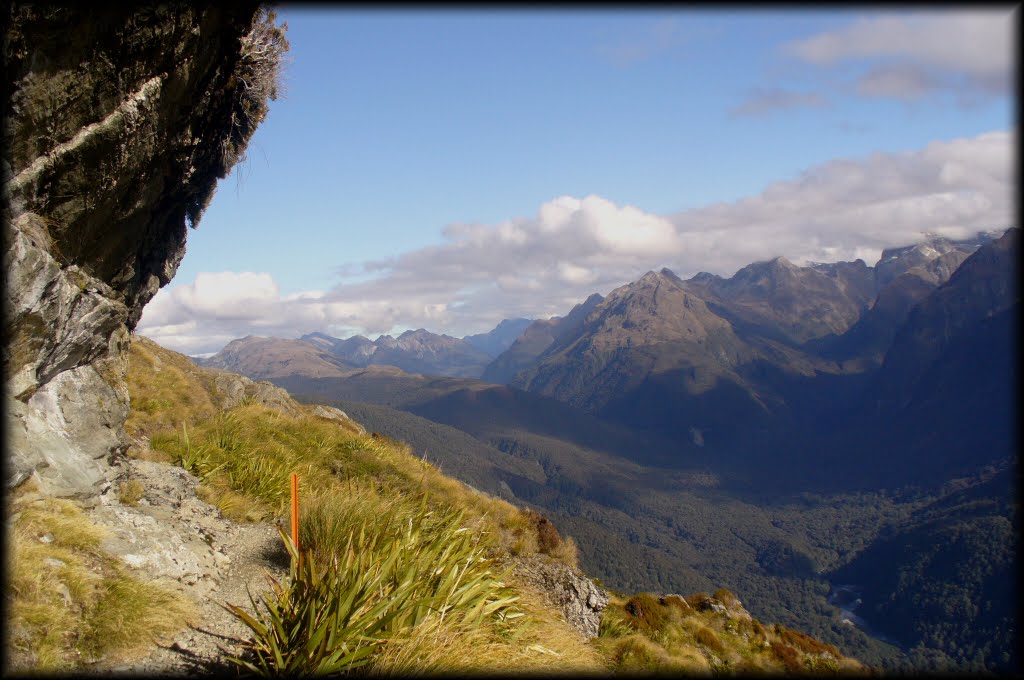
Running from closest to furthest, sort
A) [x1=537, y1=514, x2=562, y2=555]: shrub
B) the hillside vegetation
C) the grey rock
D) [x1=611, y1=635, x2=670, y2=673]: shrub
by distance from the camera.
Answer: the hillside vegetation, [x1=611, y1=635, x2=670, y2=673]: shrub, [x1=537, y1=514, x2=562, y2=555]: shrub, the grey rock

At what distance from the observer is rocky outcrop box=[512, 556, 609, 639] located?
34.4 feet

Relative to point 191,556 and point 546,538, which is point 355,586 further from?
point 546,538

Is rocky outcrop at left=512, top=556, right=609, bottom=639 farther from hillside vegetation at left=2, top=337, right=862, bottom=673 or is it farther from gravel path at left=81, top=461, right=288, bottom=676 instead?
gravel path at left=81, top=461, right=288, bottom=676

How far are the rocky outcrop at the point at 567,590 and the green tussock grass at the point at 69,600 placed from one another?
5.82m

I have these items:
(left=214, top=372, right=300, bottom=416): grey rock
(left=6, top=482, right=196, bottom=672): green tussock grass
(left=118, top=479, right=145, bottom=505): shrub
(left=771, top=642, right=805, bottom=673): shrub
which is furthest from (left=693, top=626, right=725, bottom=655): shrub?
(left=214, top=372, right=300, bottom=416): grey rock

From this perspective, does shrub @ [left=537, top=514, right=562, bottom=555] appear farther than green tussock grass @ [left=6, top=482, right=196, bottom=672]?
Yes

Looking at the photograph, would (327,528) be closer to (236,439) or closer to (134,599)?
(134,599)

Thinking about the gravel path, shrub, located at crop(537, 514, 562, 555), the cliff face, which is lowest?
shrub, located at crop(537, 514, 562, 555)

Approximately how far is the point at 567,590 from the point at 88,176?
34.0 feet

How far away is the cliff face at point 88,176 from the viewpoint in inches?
246

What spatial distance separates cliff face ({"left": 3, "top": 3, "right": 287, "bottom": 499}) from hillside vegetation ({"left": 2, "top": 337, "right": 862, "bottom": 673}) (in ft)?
4.69

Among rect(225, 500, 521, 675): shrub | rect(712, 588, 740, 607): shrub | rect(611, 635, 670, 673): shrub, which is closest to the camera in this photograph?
rect(225, 500, 521, 675): shrub

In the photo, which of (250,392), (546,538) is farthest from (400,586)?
(250,392)

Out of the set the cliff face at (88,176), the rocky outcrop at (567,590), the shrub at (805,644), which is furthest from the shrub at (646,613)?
the cliff face at (88,176)
